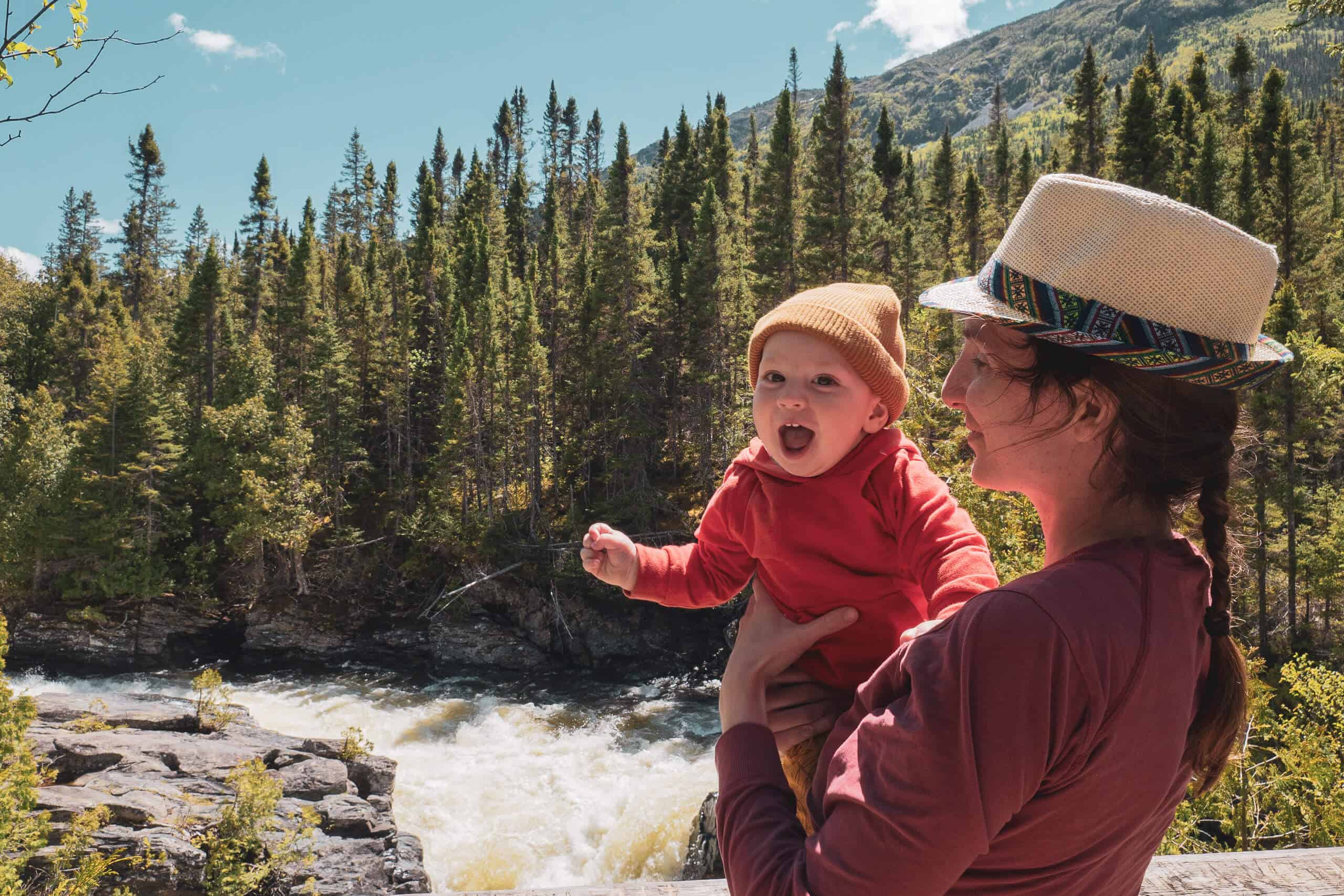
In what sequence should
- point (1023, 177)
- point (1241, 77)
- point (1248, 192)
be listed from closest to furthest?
point (1248, 192) < point (1241, 77) < point (1023, 177)

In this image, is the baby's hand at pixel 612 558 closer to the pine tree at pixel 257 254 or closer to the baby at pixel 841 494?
the baby at pixel 841 494

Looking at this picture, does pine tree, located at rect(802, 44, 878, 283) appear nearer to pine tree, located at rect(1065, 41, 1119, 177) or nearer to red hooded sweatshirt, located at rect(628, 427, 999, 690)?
pine tree, located at rect(1065, 41, 1119, 177)

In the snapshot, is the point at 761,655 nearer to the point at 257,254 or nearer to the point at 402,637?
the point at 402,637

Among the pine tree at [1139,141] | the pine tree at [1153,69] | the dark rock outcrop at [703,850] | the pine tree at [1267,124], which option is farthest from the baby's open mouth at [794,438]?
the pine tree at [1153,69]

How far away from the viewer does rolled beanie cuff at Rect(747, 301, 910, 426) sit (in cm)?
168

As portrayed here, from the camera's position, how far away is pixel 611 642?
2514 centimetres

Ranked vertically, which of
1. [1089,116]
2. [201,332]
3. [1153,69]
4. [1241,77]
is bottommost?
[201,332]

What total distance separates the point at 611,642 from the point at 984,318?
24.9 m

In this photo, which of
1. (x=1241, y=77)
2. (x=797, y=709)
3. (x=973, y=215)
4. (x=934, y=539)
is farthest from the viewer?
(x=1241, y=77)

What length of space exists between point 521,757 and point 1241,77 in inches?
1807

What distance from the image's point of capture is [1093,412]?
3.32ft

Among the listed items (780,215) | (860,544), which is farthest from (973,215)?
(860,544)

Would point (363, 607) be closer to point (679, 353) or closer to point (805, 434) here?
point (679, 353)

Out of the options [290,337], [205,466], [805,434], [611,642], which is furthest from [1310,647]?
[290,337]
